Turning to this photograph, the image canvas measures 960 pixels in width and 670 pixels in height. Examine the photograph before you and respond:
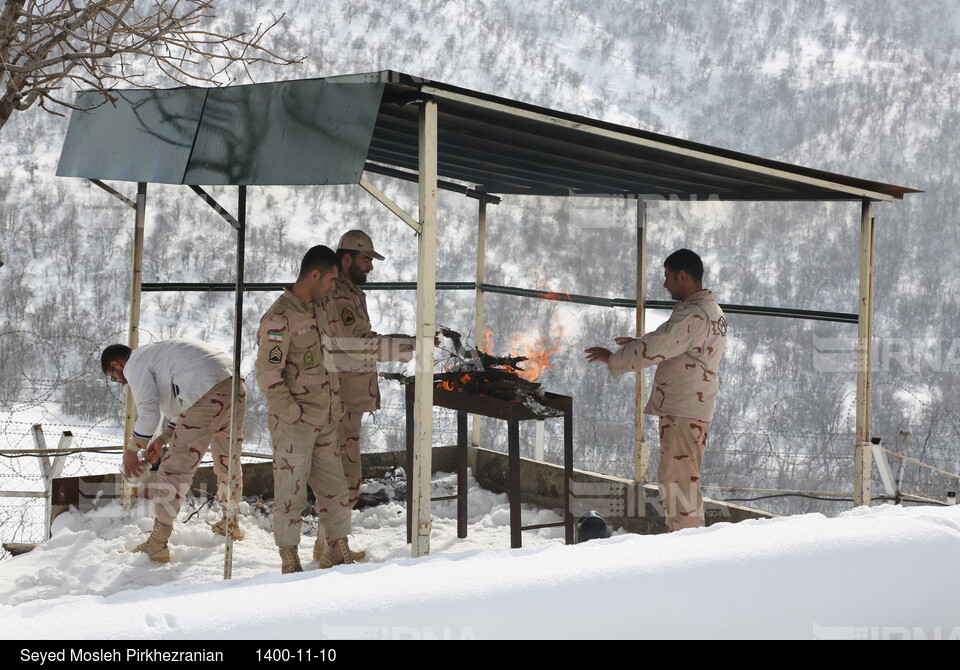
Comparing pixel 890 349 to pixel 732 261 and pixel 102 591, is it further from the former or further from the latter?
pixel 102 591

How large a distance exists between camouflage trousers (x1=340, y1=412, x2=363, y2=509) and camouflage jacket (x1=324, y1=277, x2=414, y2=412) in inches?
3.6

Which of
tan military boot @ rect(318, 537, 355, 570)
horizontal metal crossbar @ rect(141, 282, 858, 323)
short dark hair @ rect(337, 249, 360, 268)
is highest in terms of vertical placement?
short dark hair @ rect(337, 249, 360, 268)

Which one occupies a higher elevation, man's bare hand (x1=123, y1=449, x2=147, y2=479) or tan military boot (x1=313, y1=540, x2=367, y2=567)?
man's bare hand (x1=123, y1=449, x2=147, y2=479)

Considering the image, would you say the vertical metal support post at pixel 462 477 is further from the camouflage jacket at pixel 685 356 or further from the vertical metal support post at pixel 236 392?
the vertical metal support post at pixel 236 392

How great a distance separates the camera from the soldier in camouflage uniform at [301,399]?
477 centimetres

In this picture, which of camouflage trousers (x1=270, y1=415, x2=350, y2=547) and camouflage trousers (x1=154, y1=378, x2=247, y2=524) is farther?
camouflage trousers (x1=154, y1=378, x2=247, y2=524)

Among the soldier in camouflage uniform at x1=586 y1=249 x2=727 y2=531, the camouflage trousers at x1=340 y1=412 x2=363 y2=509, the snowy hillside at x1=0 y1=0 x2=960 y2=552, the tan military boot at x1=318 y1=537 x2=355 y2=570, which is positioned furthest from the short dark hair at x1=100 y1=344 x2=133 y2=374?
the snowy hillside at x1=0 y1=0 x2=960 y2=552

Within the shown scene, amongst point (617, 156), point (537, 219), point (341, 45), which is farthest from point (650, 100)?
point (617, 156)

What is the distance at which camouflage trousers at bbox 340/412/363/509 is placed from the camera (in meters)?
5.74

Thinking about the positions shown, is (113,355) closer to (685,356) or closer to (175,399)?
(175,399)

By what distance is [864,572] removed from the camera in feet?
8.19

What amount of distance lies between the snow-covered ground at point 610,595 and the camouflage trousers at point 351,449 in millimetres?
3052

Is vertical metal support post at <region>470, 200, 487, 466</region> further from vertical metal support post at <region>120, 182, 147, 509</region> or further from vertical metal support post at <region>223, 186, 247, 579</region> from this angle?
vertical metal support post at <region>223, 186, 247, 579</region>

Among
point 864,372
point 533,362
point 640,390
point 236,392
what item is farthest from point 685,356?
point 236,392
